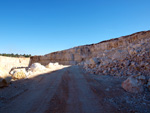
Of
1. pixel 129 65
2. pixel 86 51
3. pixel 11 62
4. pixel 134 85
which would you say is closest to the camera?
pixel 134 85

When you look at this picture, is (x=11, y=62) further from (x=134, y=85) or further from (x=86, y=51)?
(x=134, y=85)

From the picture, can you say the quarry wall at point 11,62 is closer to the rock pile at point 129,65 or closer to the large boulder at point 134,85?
the rock pile at point 129,65

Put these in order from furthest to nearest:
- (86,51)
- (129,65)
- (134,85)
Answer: (86,51), (129,65), (134,85)

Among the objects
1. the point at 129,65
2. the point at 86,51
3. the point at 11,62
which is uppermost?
the point at 86,51

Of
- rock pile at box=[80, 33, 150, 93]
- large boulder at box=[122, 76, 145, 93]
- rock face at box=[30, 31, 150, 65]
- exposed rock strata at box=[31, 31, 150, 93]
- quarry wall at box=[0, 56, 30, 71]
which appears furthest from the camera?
quarry wall at box=[0, 56, 30, 71]

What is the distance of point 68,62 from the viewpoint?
34812mm

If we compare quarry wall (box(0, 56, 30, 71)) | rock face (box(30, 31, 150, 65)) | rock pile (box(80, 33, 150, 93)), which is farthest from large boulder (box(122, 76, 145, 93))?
quarry wall (box(0, 56, 30, 71))

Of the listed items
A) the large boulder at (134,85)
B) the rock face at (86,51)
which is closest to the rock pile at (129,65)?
the large boulder at (134,85)

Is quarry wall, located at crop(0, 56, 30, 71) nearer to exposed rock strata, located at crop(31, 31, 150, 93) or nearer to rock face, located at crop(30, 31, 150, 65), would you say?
rock face, located at crop(30, 31, 150, 65)

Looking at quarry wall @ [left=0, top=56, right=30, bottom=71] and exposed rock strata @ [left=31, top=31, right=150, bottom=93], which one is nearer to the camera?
exposed rock strata @ [left=31, top=31, right=150, bottom=93]

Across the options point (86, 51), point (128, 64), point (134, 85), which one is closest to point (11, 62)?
point (86, 51)

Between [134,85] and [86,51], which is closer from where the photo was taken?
[134,85]


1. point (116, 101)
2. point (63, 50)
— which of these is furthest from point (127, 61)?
point (63, 50)

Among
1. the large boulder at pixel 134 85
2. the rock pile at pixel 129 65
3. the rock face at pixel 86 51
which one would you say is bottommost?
the large boulder at pixel 134 85
